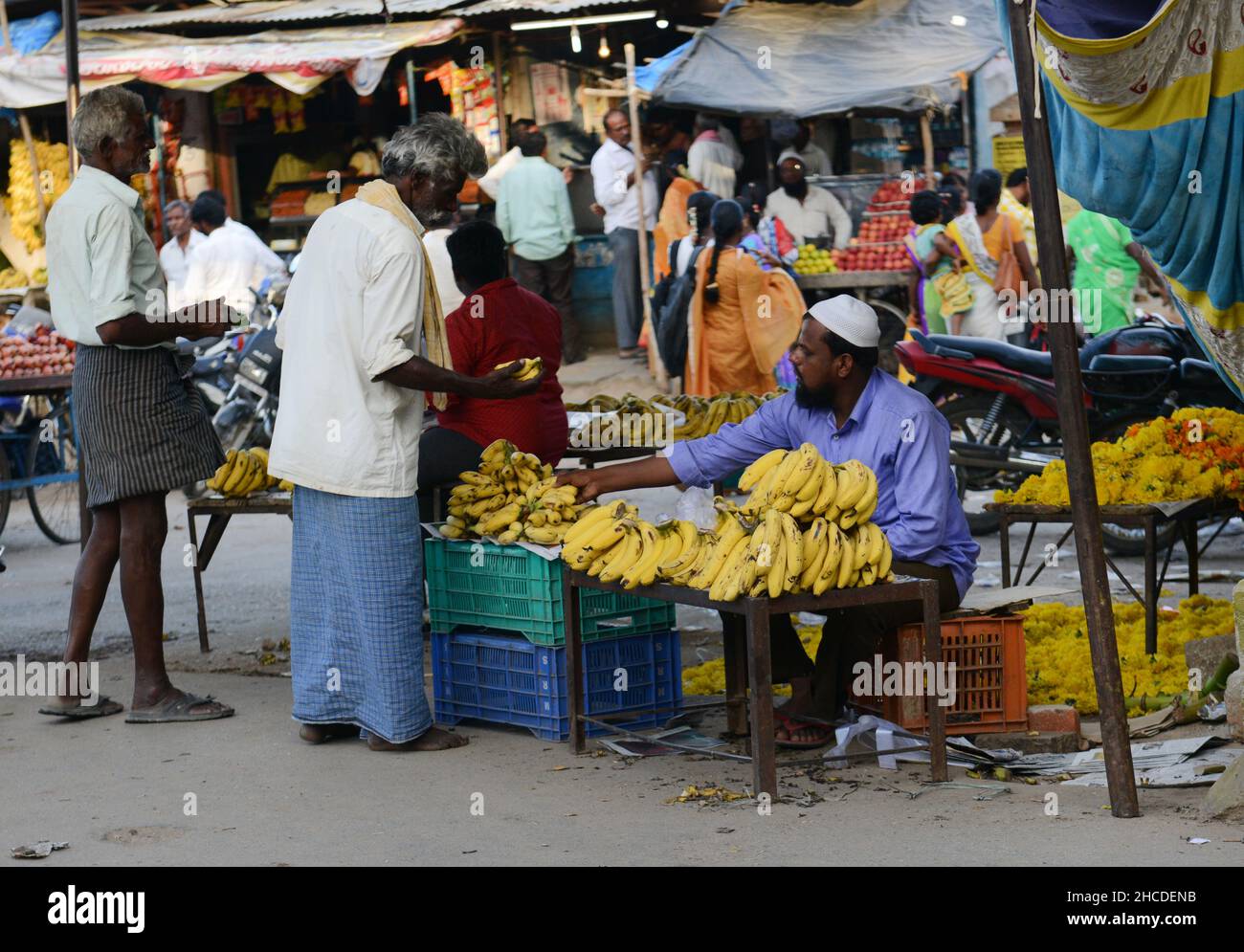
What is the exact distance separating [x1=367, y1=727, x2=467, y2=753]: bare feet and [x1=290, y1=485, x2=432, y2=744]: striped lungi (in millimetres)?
39

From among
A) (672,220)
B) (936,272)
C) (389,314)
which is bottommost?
(936,272)

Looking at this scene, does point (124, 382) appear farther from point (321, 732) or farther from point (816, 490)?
point (816, 490)

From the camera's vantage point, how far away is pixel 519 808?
17.4 feet

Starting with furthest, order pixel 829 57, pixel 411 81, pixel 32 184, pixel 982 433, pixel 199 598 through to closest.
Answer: pixel 32 184, pixel 411 81, pixel 829 57, pixel 982 433, pixel 199 598

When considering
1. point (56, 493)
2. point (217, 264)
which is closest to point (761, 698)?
point (56, 493)

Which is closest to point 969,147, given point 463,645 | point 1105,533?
point 1105,533

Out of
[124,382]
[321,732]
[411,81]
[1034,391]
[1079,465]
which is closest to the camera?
[1079,465]

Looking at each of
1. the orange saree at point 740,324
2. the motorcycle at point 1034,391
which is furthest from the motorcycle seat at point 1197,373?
the orange saree at point 740,324

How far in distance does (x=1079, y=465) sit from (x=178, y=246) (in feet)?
39.1

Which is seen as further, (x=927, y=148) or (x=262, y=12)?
(x=262, y=12)

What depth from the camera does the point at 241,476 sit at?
7762mm

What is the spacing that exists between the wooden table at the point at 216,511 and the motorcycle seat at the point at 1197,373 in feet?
16.4

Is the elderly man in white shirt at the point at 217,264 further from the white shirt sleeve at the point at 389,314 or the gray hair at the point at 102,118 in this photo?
the white shirt sleeve at the point at 389,314

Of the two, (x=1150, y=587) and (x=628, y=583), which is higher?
(x=628, y=583)
